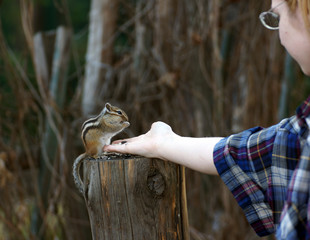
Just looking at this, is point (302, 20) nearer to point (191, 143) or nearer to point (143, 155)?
point (191, 143)

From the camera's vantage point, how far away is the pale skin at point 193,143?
92 cm

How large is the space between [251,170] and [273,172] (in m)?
0.07

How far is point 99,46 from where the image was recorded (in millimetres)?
3234

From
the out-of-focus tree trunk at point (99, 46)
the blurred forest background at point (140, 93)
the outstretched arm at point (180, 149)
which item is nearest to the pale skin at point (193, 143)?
the outstretched arm at point (180, 149)

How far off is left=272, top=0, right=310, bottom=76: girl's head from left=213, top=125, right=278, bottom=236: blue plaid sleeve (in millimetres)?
223

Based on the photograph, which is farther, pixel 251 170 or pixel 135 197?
pixel 135 197

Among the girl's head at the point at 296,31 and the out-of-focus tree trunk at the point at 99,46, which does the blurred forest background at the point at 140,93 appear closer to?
the out-of-focus tree trunk at the point at 99,46

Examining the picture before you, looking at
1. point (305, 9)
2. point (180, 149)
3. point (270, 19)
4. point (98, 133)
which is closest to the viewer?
point (305, 9)

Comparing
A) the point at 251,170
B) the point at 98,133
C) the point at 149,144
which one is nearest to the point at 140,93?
the point at 98,133

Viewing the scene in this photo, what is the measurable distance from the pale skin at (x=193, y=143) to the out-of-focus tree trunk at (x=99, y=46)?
189 centimetres

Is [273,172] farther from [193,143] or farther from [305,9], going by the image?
[305,9]

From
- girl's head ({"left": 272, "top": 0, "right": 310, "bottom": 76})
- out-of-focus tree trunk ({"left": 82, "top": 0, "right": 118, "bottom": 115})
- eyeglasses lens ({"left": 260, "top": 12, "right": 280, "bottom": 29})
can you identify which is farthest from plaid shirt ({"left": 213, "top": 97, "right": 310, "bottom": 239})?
out-of-focus tree trunk ({"left": 82, "top": 0, "right": 118, "bottom": 115})

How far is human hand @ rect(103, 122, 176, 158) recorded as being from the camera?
1.22 m

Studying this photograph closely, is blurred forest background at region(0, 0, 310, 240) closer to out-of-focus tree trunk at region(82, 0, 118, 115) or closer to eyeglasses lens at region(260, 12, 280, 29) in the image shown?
out-of-focus tree trunk at region(82, 0, 118, 115)
